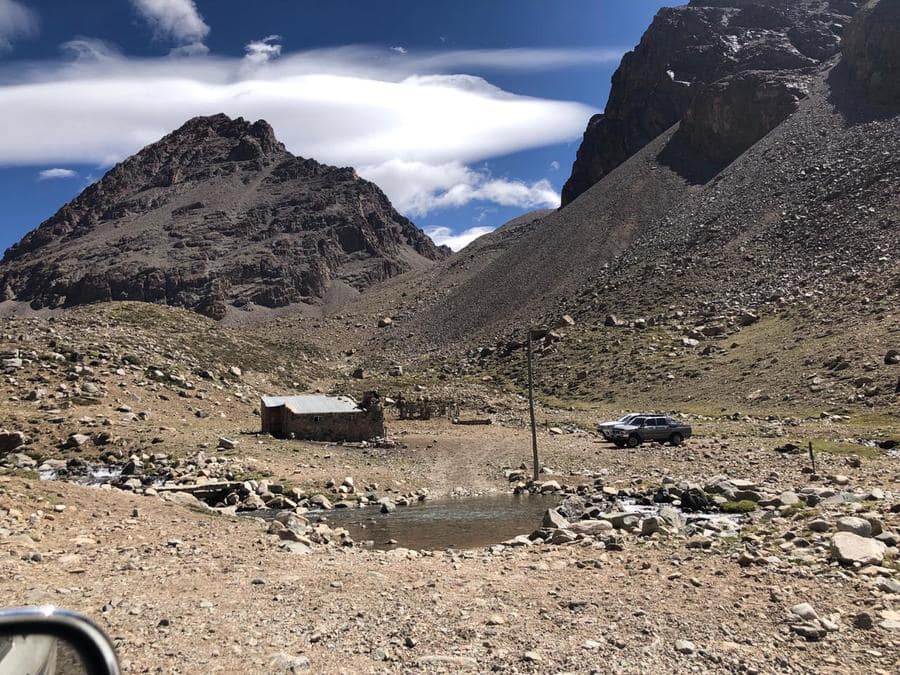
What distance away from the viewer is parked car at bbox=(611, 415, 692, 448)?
1371 inches

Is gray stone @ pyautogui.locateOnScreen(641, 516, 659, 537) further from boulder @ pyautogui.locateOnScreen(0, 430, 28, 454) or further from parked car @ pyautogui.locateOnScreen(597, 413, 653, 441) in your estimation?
boulder @ pyautogui.locateOnScreen(0, 430, 28, 454)

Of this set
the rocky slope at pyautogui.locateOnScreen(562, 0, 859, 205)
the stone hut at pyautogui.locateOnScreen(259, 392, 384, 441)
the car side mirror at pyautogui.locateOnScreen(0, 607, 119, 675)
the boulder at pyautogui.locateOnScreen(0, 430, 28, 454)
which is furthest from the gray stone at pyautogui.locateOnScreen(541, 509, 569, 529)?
the rocky slope at pyautogui.locateOnScreen(562, 0, 859, 205)

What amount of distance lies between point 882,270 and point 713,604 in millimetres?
62349

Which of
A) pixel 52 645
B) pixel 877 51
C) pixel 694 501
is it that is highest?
pixel 877 51

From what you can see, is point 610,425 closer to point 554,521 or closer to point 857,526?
point 554,521

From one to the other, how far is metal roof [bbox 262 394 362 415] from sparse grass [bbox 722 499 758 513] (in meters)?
21.7

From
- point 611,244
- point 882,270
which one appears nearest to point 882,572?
point 882,270

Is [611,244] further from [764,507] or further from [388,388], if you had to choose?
[764,507]

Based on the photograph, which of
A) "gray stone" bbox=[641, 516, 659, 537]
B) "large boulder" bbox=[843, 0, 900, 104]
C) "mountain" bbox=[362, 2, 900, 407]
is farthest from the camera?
"large boulder" bbox=[843, 0, 900, 104]

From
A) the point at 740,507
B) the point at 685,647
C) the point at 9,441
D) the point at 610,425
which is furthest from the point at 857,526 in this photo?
the point at 9,441

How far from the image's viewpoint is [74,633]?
3.02 meters

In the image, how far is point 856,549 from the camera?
11.4 metres

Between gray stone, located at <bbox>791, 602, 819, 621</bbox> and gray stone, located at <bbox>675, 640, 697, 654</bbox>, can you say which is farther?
gray stone, located at <bbox>791, 602, 819, 621</bbox>

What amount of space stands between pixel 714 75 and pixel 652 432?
13837 centimetres
